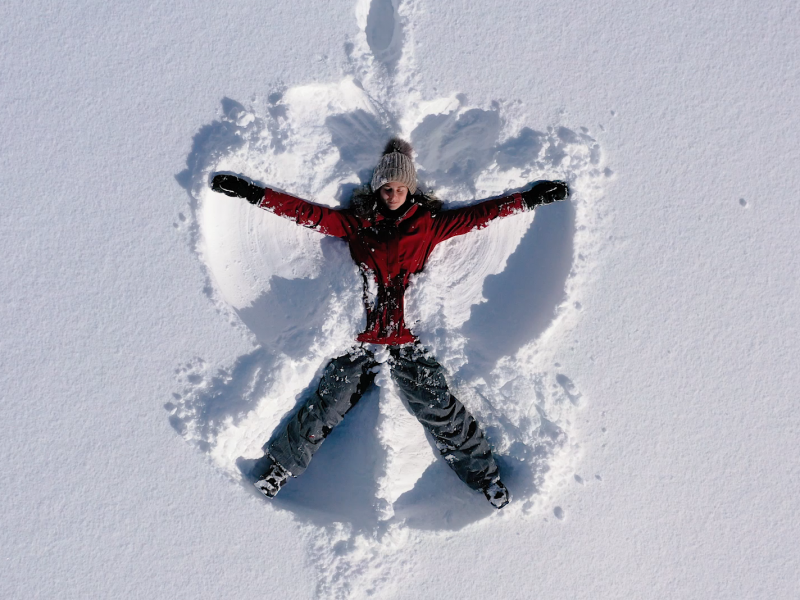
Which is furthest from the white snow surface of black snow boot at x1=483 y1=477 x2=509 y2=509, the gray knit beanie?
the gray knit beanie

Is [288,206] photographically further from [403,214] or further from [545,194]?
[545,194]

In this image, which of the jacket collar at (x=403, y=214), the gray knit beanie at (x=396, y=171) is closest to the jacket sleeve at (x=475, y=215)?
the jacket collar at (x=403, y=214)

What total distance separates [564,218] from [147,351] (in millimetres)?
2348

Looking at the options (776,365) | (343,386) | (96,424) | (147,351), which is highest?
(776,365)

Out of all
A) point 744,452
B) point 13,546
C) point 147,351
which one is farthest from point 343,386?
point 744,452

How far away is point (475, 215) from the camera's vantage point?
2.53 metres

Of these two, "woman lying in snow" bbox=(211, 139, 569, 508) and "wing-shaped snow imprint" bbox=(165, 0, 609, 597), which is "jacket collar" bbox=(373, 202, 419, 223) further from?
"wing-shaped snow imprint" bbox=(165, 0, 609, 597)

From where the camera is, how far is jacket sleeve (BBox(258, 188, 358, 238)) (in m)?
2.49

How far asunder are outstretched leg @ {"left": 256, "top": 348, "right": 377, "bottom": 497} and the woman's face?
798 mm

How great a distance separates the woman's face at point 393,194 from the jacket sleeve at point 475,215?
22cm

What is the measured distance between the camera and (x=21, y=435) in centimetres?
264

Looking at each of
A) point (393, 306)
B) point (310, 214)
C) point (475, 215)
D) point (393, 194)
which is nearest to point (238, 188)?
point (310, 214)

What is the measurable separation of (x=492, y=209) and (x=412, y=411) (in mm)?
1154

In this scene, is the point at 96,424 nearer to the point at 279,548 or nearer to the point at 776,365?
the point at 279,548
